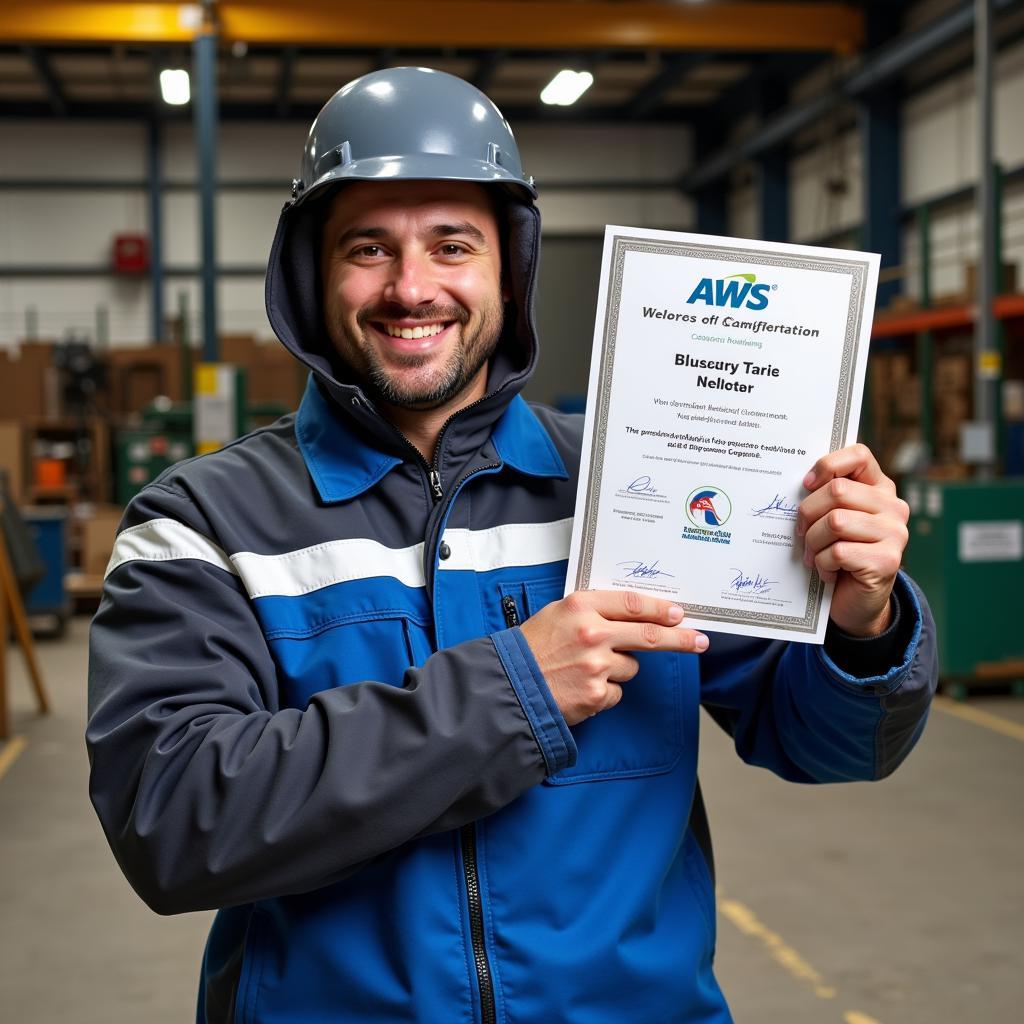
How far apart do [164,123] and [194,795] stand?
18.7m

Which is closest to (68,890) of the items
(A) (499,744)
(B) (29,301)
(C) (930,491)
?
(A) (499,744)

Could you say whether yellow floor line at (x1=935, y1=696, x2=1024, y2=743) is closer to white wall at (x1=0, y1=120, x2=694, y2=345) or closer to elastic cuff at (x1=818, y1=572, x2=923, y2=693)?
elastic cuff at (x1=818, y1=572, x2=923, y2=693)

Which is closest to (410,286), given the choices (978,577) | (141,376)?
(978,577)

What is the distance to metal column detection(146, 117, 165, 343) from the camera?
59.6 feet

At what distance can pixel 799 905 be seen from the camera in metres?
4.09

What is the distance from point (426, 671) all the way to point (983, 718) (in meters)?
6.02

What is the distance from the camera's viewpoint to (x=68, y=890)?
174 inches

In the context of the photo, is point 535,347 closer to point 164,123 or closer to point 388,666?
point 388,666

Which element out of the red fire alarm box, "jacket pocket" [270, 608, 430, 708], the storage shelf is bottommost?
"jacket pocket" [270, 608, 430, 708]

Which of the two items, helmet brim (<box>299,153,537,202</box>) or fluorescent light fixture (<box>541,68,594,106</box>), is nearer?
helmet brim (<box>299,153,537,202</box>)

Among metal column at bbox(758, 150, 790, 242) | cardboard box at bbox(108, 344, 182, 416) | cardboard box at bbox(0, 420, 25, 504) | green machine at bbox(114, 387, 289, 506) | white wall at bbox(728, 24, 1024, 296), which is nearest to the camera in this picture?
green machine at bbox(114, 387, 289, 506)

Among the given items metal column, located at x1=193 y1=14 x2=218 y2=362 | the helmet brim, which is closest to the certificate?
the helmet brim
